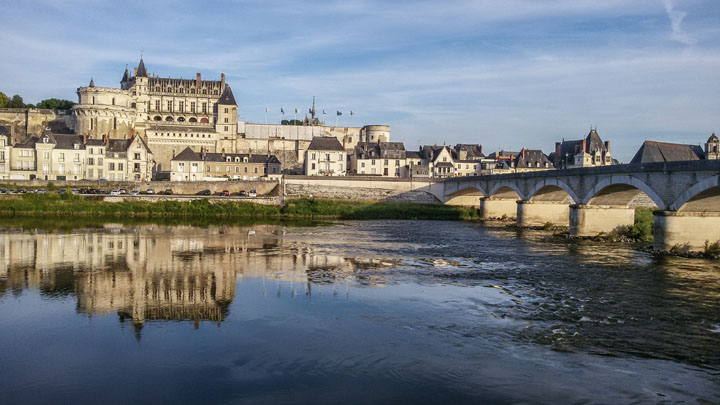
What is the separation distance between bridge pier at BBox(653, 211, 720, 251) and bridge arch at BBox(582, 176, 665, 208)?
1688 millimetres

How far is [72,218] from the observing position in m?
37.2

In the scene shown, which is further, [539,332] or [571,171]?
[571,171]

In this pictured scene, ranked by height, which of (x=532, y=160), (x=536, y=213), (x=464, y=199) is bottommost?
(x=536, y=213)

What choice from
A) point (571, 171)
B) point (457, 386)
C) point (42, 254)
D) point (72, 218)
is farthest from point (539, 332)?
point (72, 218)

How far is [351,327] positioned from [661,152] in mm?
30895

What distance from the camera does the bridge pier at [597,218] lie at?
3030 cm

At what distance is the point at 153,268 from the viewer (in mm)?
18953

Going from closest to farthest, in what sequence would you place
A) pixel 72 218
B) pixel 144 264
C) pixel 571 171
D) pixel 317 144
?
pixel 144 264 < pixel 571 171 < pixel 72 218 < pixel 317 144

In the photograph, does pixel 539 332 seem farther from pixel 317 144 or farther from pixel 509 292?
pixel 317 144

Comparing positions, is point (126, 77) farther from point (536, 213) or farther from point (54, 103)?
point (536, 213)

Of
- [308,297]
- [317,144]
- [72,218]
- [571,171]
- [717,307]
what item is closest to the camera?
[717,307]

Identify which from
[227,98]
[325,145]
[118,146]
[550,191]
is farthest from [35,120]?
[550,191]

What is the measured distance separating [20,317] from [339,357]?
7.33 m

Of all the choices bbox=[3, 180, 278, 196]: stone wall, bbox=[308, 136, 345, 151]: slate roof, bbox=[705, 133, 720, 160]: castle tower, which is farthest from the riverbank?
bbox=[705, 133, 720, 160]: castle tower
